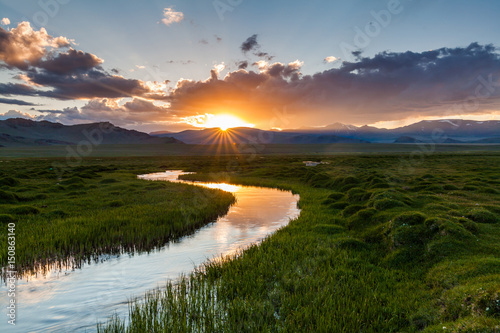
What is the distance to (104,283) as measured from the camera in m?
11.9

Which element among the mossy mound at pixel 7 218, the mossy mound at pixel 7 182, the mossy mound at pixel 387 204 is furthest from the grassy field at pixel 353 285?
the mossy mound at pixel 7 182

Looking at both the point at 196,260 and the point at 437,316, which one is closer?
the point at 437,316

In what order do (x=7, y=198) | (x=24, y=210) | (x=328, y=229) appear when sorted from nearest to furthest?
(x=328, y=229)
(x=24, y=210)
(x=7, y=198)

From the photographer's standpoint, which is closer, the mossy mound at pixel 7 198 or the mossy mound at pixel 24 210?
the mossy mound at pixel 24 210

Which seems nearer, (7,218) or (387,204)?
(7,218)

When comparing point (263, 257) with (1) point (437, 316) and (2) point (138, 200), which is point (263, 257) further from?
(2) point (138, 200)

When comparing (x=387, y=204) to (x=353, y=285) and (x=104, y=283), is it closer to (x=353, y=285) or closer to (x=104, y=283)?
(x=353, y=285)

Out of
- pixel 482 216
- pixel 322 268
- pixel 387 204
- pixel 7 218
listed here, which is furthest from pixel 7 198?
pixel 482 216

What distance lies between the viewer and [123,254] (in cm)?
Result: 1527

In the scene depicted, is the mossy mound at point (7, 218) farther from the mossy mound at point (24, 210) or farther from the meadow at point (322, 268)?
the mossy mound at point (24, 210)

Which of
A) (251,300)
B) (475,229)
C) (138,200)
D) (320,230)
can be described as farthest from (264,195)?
(251,300)

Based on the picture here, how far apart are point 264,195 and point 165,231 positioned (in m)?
19.7

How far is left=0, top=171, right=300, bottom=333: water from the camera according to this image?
9.23m

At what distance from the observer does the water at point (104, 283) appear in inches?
364
